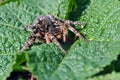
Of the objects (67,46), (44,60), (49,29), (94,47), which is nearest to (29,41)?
(49,29)

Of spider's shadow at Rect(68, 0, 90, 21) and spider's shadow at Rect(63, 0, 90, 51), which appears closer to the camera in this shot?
spider's shadow at Rect(63, 0, 90, 51)

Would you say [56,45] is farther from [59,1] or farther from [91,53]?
[59,1]

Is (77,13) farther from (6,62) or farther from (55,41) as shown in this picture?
(6,62)

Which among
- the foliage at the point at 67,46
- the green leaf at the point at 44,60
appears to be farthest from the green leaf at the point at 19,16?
the green leaf at the point at 44,60

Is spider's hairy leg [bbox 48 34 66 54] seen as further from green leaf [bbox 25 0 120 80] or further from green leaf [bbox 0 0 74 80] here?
green leaf [bbox 0 0 74 80]

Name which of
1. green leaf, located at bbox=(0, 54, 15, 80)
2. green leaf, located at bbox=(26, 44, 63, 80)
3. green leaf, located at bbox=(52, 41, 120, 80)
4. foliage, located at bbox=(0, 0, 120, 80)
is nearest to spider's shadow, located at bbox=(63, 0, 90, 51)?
foliage, located at bbox=(0, 0, 120, 80)

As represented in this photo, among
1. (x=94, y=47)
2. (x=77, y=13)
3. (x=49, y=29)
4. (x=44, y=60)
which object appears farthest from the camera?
(x=77, y=13)

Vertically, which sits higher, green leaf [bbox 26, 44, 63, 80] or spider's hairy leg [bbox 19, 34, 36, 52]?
spider's hairy leg [bbox 19, 34, 36, 52]
